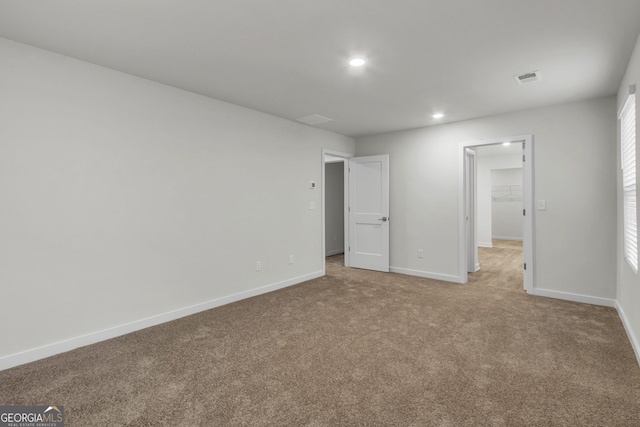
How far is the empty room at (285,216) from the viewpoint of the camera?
204 centimetres

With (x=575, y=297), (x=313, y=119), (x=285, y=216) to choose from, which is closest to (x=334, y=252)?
(x=285, y=216)

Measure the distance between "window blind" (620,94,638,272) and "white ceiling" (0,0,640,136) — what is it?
471mm

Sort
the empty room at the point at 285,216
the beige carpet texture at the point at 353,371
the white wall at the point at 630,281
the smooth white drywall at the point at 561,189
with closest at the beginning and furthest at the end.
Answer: the beige carpet texture at the point at 353,371, the empty room at the point at 285,216, the white wall at the point at 630,281, the smooth white drywall at the point at 561,189

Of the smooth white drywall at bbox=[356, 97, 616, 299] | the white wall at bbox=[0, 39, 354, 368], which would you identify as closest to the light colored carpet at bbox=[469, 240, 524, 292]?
the smooth white drywall at bbox=[356, 97, 616, 299]

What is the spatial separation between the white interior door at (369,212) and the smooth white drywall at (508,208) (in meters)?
6.65

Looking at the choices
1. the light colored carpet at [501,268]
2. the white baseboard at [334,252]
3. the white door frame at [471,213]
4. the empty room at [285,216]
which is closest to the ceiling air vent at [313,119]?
the empty room at [285,216]

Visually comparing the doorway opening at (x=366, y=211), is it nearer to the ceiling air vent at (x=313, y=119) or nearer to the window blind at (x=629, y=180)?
the ceiling air vent at (x=313, y=119)

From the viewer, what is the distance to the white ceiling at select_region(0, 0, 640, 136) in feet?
6.73

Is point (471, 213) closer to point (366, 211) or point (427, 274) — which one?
point (427, 274)

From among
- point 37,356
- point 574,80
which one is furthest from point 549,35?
point 37,356

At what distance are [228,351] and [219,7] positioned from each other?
8.29 feet

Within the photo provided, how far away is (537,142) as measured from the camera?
4121mm

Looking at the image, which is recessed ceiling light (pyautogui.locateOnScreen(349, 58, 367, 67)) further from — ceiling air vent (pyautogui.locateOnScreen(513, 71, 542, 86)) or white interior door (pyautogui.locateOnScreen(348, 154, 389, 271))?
white interior door (pyautogui.locateOnScreen(348, 154, 389, 271))

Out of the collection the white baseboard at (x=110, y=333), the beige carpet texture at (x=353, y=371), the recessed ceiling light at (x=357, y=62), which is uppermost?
the recessed ceiling light at (x=357, y=62)
